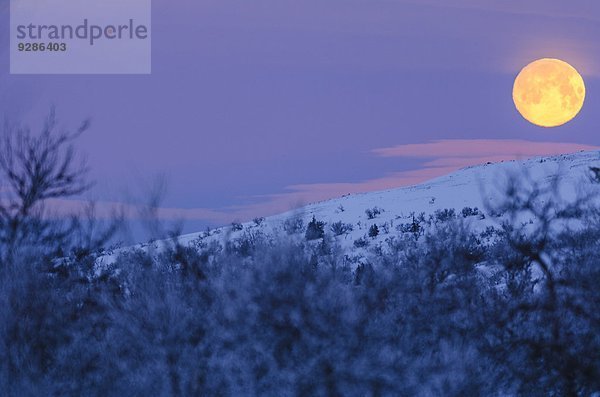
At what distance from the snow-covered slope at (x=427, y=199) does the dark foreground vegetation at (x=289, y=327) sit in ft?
67.5

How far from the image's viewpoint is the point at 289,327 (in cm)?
1688

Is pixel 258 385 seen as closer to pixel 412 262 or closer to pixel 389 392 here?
pixel 389 392

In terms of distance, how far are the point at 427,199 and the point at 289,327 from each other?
35104 millimetres

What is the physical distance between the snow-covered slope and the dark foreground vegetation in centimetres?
2059

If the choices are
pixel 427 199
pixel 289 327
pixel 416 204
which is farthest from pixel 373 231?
pixel 289 327

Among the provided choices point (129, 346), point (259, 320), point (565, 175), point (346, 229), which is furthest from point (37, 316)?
point (565, 175)

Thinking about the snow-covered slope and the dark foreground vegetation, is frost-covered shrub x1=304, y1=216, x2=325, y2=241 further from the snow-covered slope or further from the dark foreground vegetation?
the dark foreground vegetation

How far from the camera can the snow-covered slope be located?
44503 mm

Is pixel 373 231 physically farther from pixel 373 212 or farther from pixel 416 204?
pixel 416 204

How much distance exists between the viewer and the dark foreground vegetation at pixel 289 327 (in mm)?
16438

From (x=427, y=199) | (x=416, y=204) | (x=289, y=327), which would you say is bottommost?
(x=289, y=327)

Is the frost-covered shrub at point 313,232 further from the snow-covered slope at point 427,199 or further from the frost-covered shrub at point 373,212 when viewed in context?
the frost-covered shrub at point 373,212

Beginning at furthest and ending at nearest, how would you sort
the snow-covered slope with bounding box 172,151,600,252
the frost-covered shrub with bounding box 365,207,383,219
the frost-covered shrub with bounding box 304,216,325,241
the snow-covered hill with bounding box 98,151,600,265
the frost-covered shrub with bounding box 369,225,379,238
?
1. the frost-covered shrub with bounding box 365,207,383,219
2. the snow-covered slope with bounding box 172,151,600,252
3. the snow-covered hill with bounding box 98,151,600,265
4. the frost-covered shrub with bounding box 369,225,379,238
5. the frost-covered shrub with bounding box 304,216,325,241

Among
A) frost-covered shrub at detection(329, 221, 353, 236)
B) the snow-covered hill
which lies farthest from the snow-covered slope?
frost-covered shrub at detection(329, 221, 353, 236)
